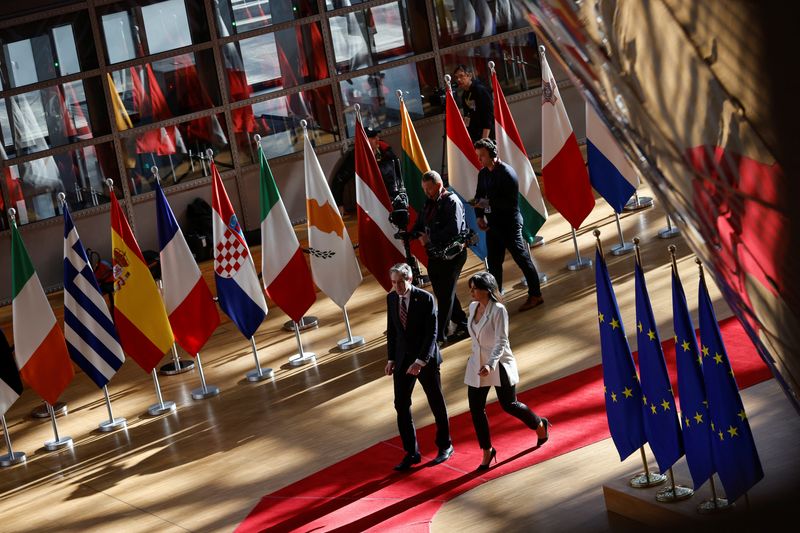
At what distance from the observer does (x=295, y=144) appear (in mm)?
14211

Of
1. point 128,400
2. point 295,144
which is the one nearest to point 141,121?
point 295,144

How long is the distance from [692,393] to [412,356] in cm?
239

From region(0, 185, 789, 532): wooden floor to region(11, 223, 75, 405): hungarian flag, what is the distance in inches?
28.0

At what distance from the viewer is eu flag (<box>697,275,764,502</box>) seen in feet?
15.8

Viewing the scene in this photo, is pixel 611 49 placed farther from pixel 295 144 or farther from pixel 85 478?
pixel 295 144

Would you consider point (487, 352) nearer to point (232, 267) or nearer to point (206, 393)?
point (232, 267)

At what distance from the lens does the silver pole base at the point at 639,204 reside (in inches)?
508

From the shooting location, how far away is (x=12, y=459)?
940 cm

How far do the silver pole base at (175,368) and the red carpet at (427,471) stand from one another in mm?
3898

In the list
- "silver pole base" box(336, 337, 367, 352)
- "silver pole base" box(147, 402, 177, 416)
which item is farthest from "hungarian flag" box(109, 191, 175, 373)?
"silver pole base" box(336, 337, 367, 352)

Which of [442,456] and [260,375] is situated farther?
[260,375]

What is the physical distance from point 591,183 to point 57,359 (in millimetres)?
5395

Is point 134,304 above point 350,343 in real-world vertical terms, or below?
above

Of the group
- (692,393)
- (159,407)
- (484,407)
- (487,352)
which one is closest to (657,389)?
(692,393)
